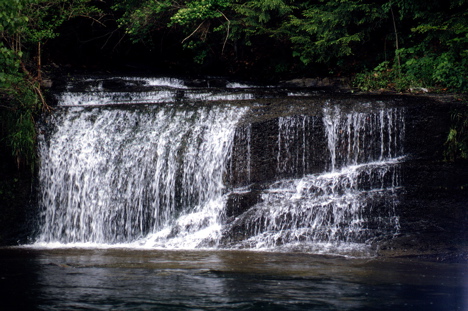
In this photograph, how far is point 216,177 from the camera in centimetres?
1091

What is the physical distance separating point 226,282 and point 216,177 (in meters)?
4.79

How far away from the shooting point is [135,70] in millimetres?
19938

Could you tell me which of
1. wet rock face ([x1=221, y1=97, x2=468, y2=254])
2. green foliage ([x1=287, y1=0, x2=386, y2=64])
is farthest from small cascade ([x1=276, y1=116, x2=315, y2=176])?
green foliage ([x1=287, y1=0, x2=386, y2=64])

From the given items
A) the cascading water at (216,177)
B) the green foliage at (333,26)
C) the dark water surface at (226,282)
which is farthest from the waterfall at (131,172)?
the green foliage at (333,26)

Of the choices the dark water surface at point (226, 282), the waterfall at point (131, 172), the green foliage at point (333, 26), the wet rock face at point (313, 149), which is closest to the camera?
the dark water surface at point (226, 282)

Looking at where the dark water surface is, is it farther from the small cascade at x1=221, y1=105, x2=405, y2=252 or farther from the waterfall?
the waterfall

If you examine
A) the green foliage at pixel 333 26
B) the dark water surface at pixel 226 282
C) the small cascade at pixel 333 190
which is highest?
the green foliage at pixel 333 26

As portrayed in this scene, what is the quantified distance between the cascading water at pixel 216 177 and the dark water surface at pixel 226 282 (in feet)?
4.27

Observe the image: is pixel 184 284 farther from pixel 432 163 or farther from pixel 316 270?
pixel 432 163

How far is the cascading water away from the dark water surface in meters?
1.30

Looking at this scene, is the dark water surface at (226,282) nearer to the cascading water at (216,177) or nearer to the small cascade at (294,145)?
the cascading water at (216,177)

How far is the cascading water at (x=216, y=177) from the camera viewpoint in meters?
9.60

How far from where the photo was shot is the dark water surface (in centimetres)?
526

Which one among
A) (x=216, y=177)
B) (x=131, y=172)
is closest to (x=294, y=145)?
(x=216, y=177)
